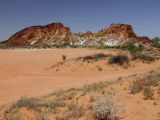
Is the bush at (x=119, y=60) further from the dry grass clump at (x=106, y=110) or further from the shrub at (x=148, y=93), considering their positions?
the dry grass clump at (x=106, y=110)

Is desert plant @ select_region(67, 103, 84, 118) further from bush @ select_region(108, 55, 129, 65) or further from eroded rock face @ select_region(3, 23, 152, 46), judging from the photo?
eroded rock face @ select_region(3, 23, 152, 46)

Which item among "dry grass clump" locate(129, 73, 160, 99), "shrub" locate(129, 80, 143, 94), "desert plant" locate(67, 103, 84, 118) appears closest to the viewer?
"desert plant" locate(67, 103, 84, 118)

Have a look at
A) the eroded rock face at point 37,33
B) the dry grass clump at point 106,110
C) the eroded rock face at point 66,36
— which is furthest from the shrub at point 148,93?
the eroded rock face at point 37,33

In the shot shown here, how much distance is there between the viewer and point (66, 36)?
118625 millimetres

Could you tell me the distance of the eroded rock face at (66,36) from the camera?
112 meters

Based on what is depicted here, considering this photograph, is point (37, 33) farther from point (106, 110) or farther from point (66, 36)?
point (106, 110)

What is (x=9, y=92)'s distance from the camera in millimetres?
16953

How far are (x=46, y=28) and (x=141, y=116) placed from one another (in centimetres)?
12653

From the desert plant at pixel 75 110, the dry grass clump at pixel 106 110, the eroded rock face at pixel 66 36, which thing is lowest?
the desert plant at pixel 75 110

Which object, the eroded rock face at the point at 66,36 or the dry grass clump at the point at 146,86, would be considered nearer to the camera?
the dry grass clump at the point at 146,86

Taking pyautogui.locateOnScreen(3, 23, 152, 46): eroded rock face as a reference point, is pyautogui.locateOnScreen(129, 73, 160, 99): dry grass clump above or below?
below

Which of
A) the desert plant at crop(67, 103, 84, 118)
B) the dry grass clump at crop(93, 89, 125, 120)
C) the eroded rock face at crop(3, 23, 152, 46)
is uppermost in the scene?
the eroded rock face at crop(3, 23, 152, 46)

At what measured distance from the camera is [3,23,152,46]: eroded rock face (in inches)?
4414

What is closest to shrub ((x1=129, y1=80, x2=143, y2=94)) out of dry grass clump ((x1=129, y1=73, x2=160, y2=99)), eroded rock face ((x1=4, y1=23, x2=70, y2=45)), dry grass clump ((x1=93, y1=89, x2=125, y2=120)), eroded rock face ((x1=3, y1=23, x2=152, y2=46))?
dry grass clump ((x1=129, y1=73, x2=160, y2=99))
